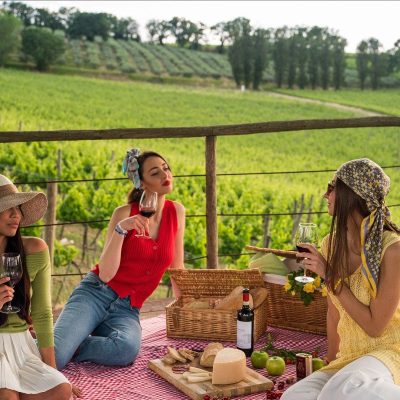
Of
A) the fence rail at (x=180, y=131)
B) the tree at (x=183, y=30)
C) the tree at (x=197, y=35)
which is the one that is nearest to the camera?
the fence rail at (x=180, y=131)

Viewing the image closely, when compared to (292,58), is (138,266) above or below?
below

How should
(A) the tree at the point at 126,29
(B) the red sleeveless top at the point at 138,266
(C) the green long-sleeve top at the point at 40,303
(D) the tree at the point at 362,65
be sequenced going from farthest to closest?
(A) the tree at the point at 126,29
(D) the tree at the point at 362,65
(B) the red sleeveless top at the point at 138,266
(C) the green long-sleeve top at the point at 40,303

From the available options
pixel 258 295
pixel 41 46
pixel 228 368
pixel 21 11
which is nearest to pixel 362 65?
pixel 41 46

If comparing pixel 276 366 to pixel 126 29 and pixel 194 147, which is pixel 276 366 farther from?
pixel 126 29

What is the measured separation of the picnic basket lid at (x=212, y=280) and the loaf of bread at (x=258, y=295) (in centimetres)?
4

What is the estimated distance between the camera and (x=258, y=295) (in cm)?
321

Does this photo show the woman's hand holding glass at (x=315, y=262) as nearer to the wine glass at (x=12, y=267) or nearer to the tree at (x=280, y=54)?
the wine glass at (x=12, y=267)

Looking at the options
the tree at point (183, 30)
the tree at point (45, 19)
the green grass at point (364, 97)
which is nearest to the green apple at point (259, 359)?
the green grass at point (364, 97)

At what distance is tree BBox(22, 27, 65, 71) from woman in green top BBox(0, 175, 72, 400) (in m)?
32.0

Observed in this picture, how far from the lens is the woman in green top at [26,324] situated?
7.44 ft

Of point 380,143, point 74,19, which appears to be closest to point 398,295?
point 380,143

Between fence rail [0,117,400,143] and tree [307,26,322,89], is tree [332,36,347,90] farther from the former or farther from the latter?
fence rail [0,117,400,143]

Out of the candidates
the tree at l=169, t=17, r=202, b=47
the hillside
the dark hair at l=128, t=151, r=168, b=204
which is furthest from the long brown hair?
the tree at l=169, t=17, r=202, b=47

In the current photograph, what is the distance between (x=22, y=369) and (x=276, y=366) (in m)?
0.96
